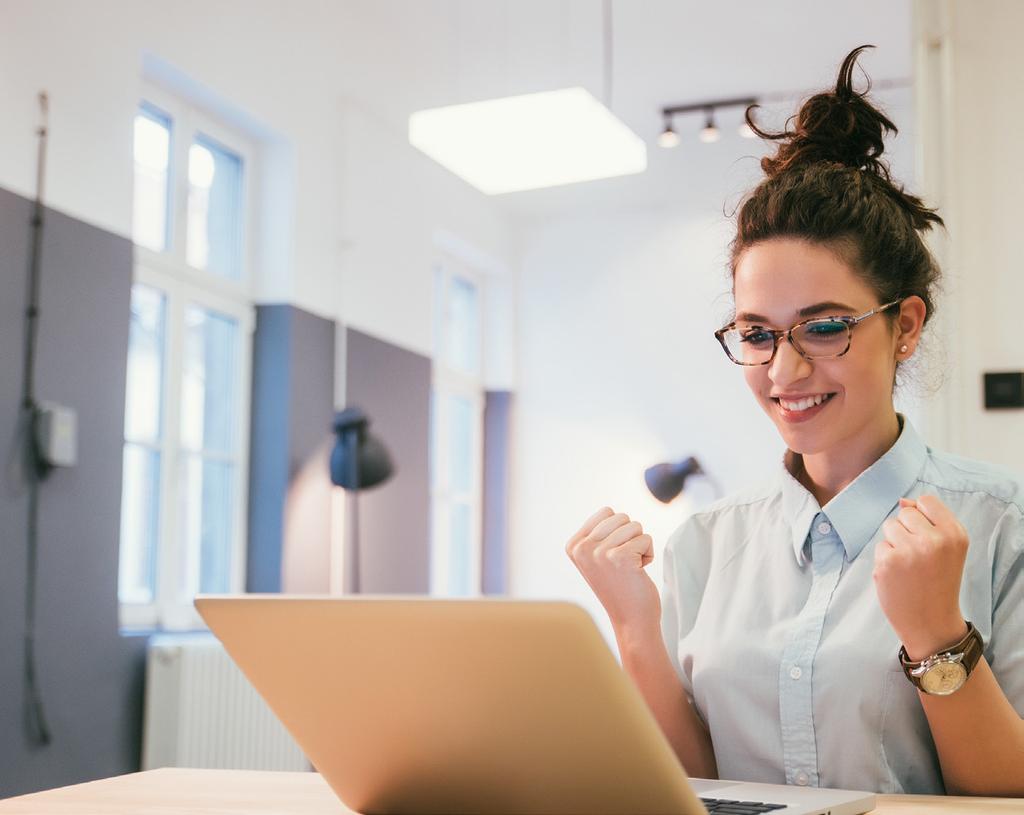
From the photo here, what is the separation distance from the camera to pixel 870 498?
4.65 ft

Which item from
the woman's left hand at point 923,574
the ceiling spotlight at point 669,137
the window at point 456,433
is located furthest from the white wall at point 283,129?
the woman's left hand at point 923,574

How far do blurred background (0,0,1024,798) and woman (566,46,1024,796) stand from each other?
0.19m

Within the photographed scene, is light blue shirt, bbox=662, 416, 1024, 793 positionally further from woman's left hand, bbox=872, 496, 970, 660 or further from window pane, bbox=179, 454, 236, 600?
window pane, bbox=179, 454, 236, 600

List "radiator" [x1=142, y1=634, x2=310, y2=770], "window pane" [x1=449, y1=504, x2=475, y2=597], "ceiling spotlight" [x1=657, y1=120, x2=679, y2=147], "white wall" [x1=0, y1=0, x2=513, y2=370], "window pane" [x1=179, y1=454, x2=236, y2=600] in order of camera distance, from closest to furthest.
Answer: "white wall" [x1=0, y1=0, x2=513, y2=370], "radiator" [x1=142, y1=634, x2=310, y2=770], "window pane" [x1=179, y1=454, x2=236, y2=600], "ceiling spotlight" [x1=657, y1=120, x2=679, y2=147], "window pane" [x1=449, y1=504, x2=475, y2=597]

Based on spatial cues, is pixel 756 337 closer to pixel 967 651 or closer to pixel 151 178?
pixel 967 651

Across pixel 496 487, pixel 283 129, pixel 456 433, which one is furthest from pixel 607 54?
pixel 496 487

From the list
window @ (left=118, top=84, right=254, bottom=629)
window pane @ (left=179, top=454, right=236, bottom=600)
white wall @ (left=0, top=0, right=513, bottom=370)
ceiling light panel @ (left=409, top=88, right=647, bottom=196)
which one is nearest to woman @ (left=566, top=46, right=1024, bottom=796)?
ceiling light panel @ (left=409, top=88, right=647, bottom=196)

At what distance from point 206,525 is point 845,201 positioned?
392 centimetres

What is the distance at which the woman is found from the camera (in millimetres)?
1301

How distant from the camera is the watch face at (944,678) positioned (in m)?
1.17

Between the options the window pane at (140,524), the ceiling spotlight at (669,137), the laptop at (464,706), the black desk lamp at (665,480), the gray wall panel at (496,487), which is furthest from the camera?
the gray wall panel at (496,487)

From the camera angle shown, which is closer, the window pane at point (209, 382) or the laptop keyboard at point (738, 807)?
the laptop keyboard at point (738, 807)

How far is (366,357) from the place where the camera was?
5.81 meters

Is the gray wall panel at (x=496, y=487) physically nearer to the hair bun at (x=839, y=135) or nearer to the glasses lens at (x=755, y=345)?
the hair bun at (x=839, y=135)
